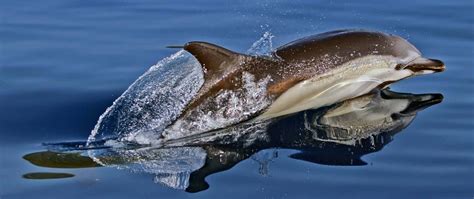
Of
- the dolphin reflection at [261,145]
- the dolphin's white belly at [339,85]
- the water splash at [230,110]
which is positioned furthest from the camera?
the dolphin's white belly at [339,85]

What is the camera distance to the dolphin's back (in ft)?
30.1

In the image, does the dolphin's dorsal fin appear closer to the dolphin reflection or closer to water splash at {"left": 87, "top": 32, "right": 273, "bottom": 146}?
water splash at {"left": 87, "top": 32, "right": 273, "bottom": 146}

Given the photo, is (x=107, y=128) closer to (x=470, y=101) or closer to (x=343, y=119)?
(x=343, y=119)

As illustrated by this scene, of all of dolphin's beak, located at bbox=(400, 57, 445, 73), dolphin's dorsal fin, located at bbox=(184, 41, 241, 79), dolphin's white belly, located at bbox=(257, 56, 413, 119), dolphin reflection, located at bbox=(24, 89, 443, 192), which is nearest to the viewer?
dolphin reflection, located at bbox=(24, 89, 443, 192)

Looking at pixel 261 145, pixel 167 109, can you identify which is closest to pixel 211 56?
pixel 167 109

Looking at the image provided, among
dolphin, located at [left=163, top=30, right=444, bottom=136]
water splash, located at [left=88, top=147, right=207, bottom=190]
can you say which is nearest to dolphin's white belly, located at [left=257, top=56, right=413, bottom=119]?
dolphin, located at [left=163, top=30, right=444, bottom=136]

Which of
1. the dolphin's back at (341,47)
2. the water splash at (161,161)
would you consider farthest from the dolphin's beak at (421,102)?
the water splash at (161,161)

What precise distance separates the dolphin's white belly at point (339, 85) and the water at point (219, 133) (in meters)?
0.32

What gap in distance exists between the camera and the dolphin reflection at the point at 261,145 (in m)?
7.66

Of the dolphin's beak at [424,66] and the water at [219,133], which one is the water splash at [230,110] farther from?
the dolphin's beak at [424,66]

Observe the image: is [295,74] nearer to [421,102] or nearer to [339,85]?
[339,85]

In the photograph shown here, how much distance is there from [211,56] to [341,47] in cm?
142

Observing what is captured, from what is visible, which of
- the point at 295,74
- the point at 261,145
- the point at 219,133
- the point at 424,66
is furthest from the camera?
the point at 424,66

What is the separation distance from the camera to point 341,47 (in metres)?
9.32
